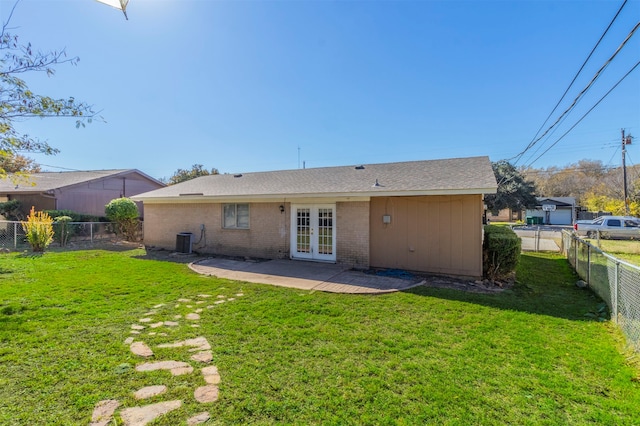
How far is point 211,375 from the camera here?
314 cm

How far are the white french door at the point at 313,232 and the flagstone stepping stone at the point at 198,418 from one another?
23.6 feet

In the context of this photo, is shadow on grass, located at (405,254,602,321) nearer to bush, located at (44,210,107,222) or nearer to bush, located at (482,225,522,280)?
bush, located at (482,225,522,280)

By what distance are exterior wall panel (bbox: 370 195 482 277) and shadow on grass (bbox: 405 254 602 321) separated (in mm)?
1336

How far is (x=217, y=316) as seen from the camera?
16.2ft

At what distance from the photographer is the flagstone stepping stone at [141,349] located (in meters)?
3.56

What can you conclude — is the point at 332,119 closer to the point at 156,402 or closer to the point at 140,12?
the point at 140,12

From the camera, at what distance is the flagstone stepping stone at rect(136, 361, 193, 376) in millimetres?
3204

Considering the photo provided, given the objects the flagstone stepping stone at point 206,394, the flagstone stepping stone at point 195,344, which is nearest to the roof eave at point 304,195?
the flagstone stepping stone at point 195,344

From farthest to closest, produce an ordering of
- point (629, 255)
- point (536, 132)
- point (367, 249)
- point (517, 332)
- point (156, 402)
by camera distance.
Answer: point (536, 132) < point (629, 255) < point (367, 249) < point (517, 332) < point (156, 402)

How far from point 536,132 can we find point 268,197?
12.5 meters

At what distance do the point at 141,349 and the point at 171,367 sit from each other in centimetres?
69

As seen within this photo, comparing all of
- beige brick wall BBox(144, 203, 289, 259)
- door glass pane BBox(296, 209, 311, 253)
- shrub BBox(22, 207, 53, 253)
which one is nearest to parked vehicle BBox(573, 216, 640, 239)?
door glass pane BBox(296, 209, 311, 253)

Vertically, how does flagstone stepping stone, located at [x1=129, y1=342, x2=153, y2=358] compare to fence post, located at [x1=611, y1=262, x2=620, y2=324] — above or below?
below

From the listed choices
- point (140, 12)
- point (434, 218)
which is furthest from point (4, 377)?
point (434, 218)
